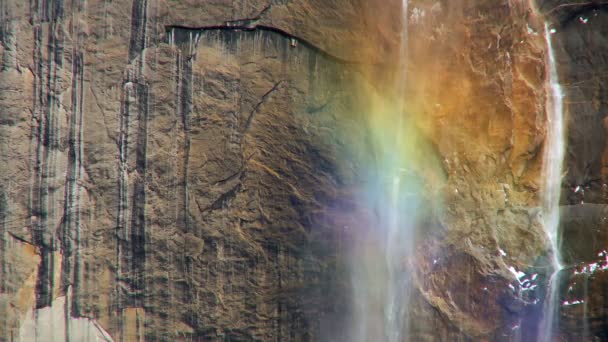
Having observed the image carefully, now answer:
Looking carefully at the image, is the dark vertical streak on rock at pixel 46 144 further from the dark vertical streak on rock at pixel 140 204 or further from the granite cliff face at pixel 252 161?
the dark vertical streak on rock at pixel 140 204

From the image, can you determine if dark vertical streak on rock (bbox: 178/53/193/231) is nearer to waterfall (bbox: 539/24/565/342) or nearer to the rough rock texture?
the rough rock texture

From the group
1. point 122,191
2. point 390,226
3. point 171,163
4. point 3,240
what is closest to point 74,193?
point 122,191

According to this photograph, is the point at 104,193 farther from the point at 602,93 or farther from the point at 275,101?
the point at 602,93

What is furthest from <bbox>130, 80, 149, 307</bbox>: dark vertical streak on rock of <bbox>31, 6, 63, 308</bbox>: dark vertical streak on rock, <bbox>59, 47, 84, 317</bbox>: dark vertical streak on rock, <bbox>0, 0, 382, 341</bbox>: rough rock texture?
<bbox>31, 6, 63, 308</bbox>: dark vertical streak on rock

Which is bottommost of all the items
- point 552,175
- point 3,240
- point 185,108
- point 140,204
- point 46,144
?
point 3,240

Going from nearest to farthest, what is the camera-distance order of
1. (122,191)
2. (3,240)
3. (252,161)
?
1. (3,240)
2. (122,191)
3. (252,161)

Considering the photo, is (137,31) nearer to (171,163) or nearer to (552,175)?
(171,163)

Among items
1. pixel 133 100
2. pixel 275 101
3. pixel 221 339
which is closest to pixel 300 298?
pixel 221 339
